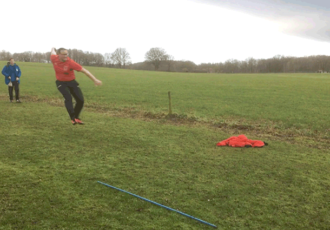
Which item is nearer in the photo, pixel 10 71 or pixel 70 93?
pixel 70 93

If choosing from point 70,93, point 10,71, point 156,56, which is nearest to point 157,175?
point 70,93

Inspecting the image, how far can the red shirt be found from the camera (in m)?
7.22

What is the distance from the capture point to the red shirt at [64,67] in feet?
23.7

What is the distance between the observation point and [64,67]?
23.9 ft

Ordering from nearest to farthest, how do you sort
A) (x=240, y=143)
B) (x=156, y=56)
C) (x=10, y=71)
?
(x=240, y=143)
(x=10, y=71)
(x=156, y=56)

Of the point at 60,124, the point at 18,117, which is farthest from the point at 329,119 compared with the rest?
the point at 18,117

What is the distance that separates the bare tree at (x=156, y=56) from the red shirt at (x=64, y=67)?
112 meters

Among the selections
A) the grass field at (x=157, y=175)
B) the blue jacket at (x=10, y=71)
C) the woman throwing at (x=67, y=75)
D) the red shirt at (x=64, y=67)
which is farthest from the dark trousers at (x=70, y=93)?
the blue jacket at (x=10, y=71)

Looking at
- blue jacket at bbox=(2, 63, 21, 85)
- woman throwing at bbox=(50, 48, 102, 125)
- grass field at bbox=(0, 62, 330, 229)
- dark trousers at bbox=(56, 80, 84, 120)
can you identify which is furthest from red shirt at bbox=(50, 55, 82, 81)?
blue jacket at bbox=(2, 63, 21, 85)

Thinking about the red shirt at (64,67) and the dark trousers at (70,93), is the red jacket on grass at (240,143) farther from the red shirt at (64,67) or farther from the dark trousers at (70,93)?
the red shirt at (64,67)

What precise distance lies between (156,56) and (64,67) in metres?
114

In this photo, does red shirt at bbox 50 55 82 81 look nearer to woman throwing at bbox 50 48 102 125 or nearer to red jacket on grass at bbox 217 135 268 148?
woman throwing at bbox 50 48 102 125

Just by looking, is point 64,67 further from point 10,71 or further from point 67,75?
point 10,71

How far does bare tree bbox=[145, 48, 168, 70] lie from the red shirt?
112 m
